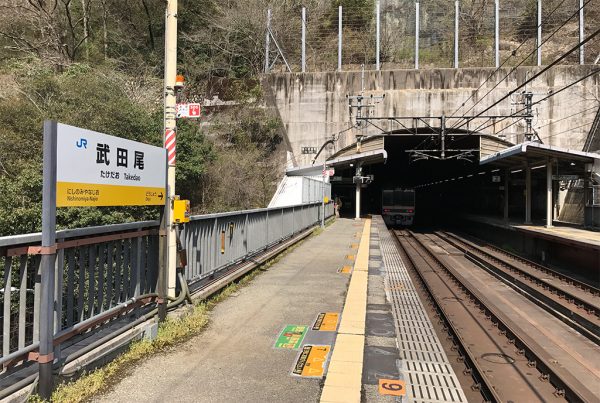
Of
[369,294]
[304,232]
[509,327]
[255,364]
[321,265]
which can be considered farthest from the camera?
[304,232]

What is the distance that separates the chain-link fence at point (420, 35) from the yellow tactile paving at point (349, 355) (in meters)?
31.7

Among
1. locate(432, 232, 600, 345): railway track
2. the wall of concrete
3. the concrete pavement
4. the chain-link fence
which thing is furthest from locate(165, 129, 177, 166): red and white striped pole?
the chain-link fence

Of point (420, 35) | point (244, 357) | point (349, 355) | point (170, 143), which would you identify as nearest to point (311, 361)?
point (349, 355)

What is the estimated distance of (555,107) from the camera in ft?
106

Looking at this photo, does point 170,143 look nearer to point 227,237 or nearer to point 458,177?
point 227,237

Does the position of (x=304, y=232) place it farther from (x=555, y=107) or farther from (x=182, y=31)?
(x=182, y=31)

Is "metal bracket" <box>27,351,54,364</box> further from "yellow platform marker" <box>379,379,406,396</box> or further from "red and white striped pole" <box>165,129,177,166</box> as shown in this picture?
"red and white striped pole" <box>165,129,177,166</box>

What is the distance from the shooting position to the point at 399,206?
3591cm

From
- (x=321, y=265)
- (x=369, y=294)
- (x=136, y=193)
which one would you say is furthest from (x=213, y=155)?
(x=136, y=193)

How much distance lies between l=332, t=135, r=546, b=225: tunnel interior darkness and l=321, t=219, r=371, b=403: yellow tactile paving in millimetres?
23341

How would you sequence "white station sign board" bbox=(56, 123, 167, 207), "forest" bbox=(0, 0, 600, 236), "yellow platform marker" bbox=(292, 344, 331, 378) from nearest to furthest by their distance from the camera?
"white station sign board" bbox=(56, 123, 167, 207)
"yellow platform marker" bbox=(292, 344, 331, 378)
"forest" bbox=(0, 0, 600, 236)

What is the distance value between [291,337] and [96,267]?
8.17 feet

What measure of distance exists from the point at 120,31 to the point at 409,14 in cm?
2503

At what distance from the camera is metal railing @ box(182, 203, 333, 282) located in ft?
23.3
